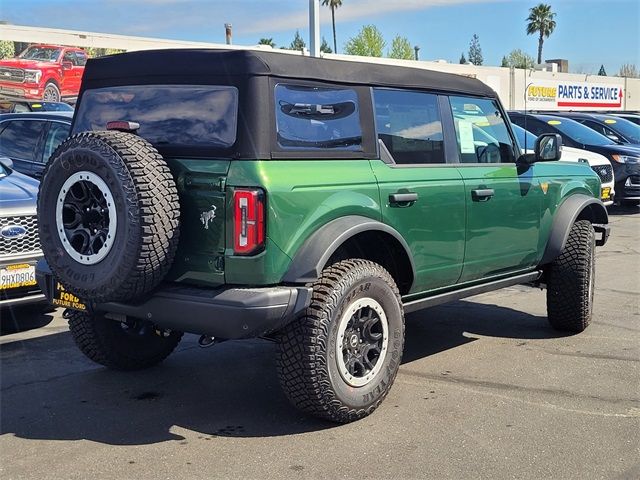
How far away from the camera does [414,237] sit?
184 inches

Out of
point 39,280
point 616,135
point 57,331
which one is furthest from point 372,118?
point 616,135

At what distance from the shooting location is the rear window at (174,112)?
160 inches

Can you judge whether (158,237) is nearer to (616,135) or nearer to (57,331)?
(57,331)

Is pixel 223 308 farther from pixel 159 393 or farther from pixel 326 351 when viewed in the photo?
pixel 159 393

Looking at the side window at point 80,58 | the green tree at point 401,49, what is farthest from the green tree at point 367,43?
the side window at point 80,58

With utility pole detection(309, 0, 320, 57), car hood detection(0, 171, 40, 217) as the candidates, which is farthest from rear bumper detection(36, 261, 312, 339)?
utility pole detection(309, 0, 320, 57)

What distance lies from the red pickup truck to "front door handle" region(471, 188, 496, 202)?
2260 cm

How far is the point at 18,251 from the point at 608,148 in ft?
37.6

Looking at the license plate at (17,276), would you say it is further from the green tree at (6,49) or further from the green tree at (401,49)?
the green tree at (401,49)

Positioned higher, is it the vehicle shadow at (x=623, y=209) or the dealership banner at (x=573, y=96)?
the dealership banner at (x=573, y=96)

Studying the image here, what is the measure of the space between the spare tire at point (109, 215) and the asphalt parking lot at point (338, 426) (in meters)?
0.84

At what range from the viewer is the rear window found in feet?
13.3

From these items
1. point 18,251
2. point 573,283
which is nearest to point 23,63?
point 18,251

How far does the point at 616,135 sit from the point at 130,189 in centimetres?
1459
